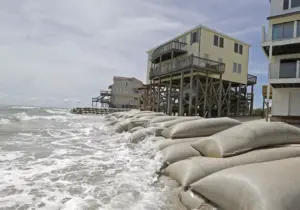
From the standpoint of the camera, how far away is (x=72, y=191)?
341cm

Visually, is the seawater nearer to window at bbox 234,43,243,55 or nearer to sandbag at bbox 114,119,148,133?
sandbag at bbox 114,119,148,133

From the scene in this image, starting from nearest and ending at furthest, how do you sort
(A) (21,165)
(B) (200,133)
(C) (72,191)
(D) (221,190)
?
(D) (221,190) < (C) (72,191) < (A) (21,165) < (B) (200,133)

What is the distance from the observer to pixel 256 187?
2336mm

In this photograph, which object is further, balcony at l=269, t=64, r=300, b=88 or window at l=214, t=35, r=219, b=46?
window at l=214, t=35, r=219, b=46

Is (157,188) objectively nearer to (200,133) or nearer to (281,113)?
(200,133)

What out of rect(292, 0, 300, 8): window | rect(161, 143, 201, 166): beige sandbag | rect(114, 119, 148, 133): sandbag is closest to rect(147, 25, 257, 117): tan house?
rect(292, 0, 300, 8): window

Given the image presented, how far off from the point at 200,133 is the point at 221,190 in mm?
2746

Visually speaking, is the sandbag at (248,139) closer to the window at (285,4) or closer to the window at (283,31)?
the window at (283,31)

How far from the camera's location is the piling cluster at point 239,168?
2.29 meters

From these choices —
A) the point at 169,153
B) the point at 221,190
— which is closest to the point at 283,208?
the point at 221,190

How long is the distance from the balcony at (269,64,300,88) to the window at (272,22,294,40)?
165 centimetres

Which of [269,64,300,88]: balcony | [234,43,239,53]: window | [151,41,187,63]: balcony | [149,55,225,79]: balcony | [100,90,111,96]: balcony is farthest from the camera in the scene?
[100,90,111,96]: balcony

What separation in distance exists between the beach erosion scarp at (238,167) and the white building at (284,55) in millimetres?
9737

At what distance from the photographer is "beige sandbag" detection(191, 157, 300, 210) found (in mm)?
2178
